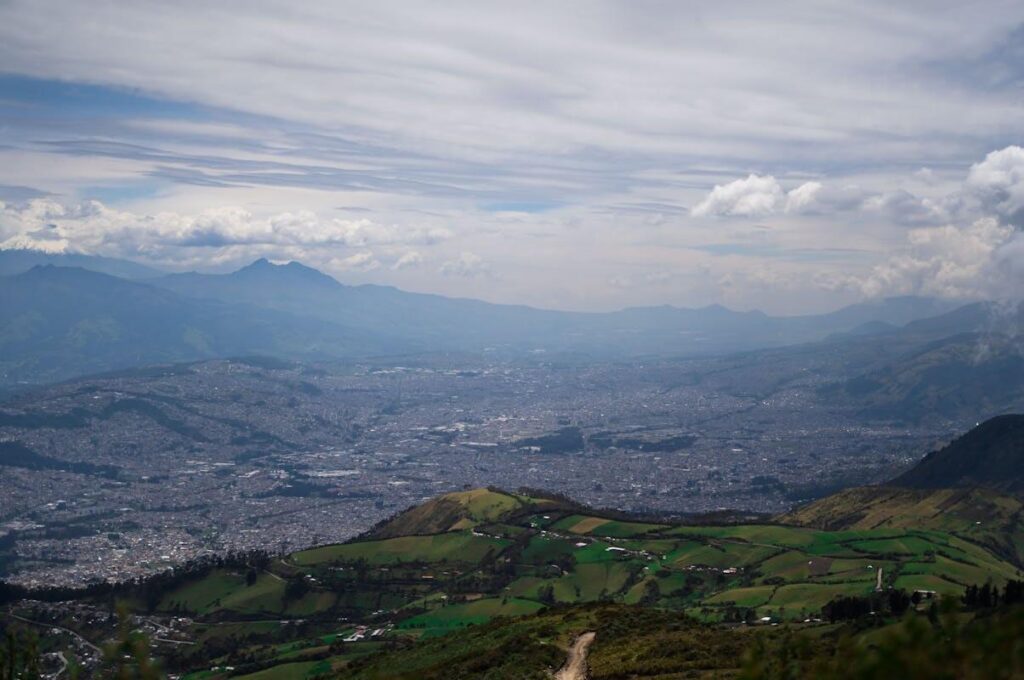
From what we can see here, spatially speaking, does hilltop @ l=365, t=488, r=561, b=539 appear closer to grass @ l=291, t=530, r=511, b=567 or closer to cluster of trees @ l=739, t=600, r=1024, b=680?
grass @ l=291, t=530, r=511, b=567

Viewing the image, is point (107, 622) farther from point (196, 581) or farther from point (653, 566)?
point (653, 566)

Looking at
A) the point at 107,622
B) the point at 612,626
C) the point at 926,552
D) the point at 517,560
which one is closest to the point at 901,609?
the point at 612,626

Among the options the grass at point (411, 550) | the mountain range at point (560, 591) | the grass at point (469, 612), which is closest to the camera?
the mountain range at point (560, 591)

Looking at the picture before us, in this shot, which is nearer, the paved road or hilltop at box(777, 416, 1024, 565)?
the paved road

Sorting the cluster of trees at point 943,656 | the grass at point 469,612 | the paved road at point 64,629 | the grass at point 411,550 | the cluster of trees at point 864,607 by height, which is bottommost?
the paved road at point 64,629

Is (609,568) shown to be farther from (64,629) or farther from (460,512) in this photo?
(64,629)

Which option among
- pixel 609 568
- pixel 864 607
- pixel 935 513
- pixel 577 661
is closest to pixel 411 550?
pixel 609 568

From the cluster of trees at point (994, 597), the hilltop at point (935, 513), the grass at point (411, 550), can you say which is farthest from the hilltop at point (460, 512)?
the cluster of trees at point (994, 597)

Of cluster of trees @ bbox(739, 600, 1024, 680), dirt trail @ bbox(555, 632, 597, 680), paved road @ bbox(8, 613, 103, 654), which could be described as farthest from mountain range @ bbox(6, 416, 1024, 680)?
cluster of trees @ bbox(739, 600, 1024, 680)

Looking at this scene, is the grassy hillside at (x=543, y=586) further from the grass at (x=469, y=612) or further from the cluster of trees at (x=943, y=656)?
the cluster of trees at (x=943, y=656)
